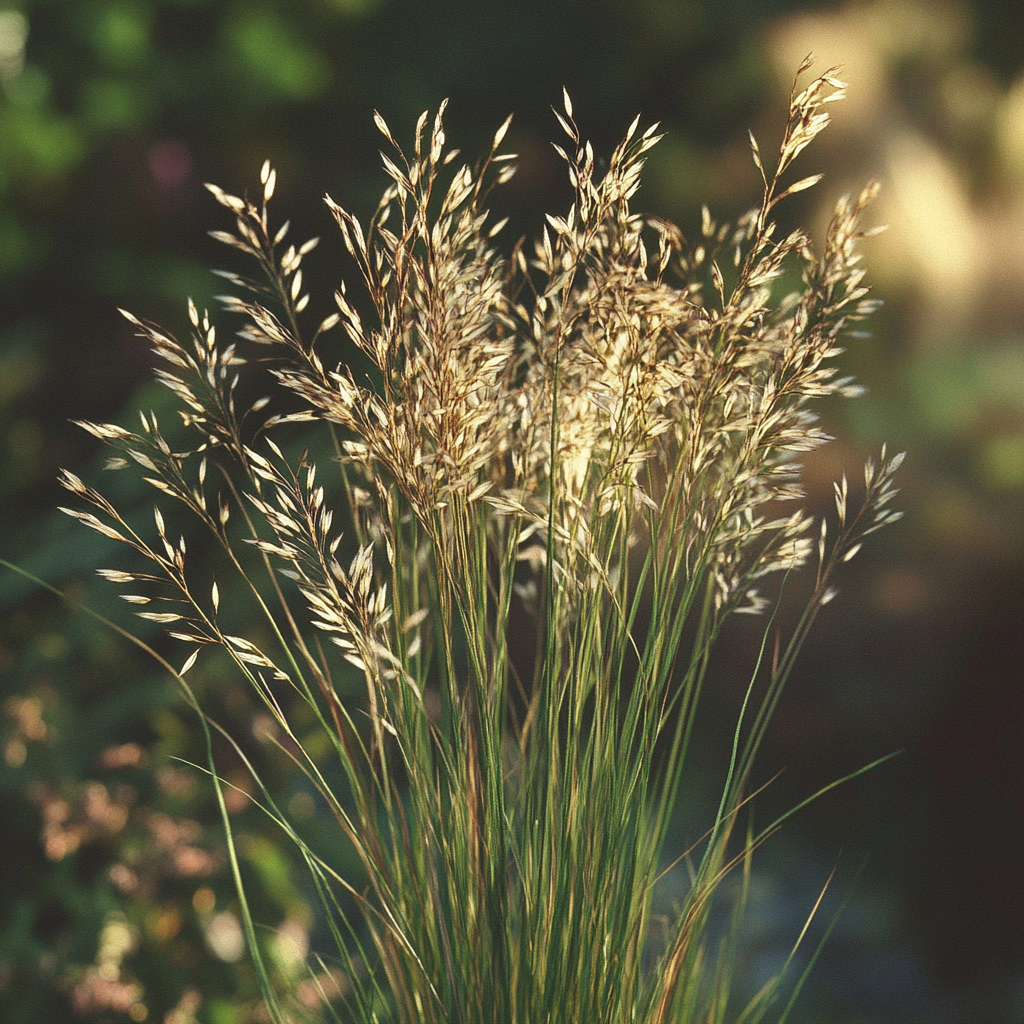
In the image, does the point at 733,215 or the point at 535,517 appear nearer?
the point at 535,517

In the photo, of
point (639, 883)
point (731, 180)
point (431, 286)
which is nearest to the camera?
point (431, 286)

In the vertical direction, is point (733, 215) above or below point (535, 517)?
above

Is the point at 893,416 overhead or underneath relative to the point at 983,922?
overhead

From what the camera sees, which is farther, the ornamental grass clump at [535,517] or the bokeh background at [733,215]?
the bokeh background at [733,215]

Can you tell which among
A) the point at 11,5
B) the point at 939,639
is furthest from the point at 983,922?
the point at 11,5

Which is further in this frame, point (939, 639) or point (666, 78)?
point (666, 78)

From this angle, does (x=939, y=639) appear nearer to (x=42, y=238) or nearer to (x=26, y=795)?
(x=26, y=795)

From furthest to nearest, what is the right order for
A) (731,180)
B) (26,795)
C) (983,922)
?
(731,180), (983,922), (26,795)

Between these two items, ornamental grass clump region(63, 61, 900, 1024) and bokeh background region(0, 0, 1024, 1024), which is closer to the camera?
ornamental grass clump region(63, 61, 900, 1024)
